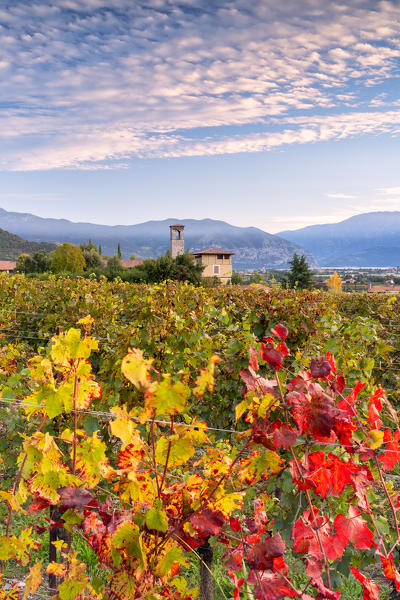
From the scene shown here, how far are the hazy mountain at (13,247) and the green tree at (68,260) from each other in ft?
166

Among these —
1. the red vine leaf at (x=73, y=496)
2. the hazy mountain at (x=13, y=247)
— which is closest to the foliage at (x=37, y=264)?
the hazy mountain at (x=13, y=247)

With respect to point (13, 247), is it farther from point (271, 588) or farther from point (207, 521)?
point (271, 588)

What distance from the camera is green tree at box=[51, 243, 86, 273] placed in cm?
4019

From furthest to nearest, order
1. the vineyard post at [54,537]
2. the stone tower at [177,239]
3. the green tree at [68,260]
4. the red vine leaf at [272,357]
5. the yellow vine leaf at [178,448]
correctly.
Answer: the stone tower at [177,239] < the green tree at [68,260] < the vineyard post at [54,537] < the red vine leaf at [272,357] < the yellow vine leaf at [178,448]

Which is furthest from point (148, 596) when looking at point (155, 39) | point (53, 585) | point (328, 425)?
point (155, 39)

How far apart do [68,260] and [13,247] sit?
59.6 metres

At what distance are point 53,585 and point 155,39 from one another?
5399 mm

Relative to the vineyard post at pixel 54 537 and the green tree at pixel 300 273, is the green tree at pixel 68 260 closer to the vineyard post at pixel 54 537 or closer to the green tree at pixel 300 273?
the green tree at pixel 300 273

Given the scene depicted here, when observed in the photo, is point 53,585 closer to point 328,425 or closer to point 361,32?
point 328,425

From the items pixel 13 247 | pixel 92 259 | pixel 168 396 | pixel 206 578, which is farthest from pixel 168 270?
pixel 13 247

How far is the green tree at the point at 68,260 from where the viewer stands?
40.2 meters

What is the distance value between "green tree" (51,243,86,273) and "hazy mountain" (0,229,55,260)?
5061 centimetres

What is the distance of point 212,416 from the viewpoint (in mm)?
3688

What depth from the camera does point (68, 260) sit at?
40688 millimetres
